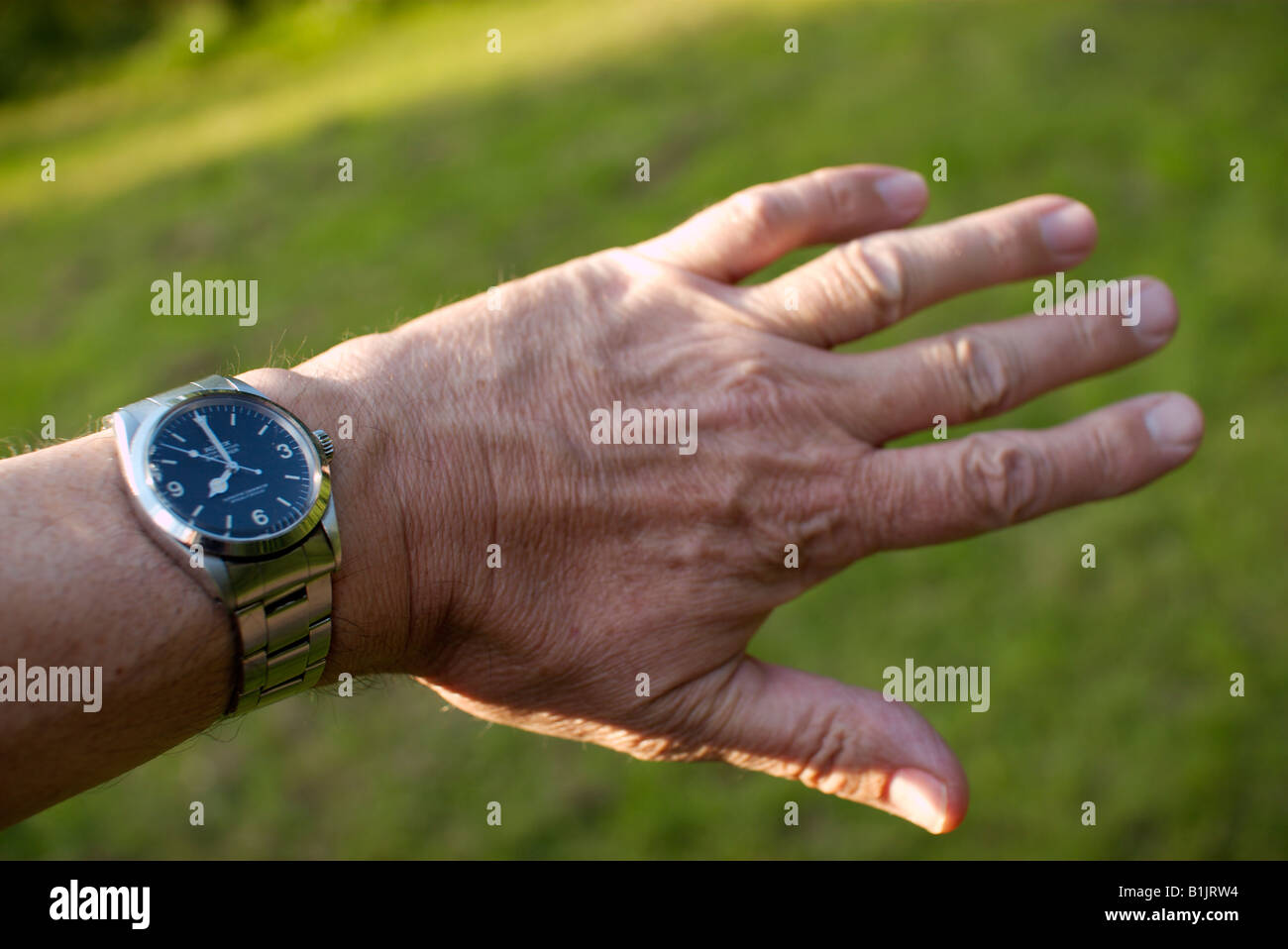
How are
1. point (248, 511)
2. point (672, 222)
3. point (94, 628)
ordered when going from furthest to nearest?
point (672, 222), point (248, 511), point (94, 628)

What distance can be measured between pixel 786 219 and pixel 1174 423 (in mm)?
927

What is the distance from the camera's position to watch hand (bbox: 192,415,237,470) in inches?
64.4

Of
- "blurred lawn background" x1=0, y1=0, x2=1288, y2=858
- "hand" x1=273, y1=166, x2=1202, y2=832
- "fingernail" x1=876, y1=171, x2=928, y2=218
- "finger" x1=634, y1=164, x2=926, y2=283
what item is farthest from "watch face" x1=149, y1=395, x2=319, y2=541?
"fingernail" x1=876, y1=171, x2=928, y2=218

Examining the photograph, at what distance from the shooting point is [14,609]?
142 centimetres

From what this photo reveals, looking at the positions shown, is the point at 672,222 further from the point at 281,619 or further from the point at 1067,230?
the point at 281,619

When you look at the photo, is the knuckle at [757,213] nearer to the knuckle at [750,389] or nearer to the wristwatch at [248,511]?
the knuckle at [750,389]

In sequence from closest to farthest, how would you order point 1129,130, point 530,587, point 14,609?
point 14,609 < point 530,587 < point 1129,130

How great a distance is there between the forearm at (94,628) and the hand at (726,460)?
1.08ft

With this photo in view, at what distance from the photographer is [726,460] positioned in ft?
6.66

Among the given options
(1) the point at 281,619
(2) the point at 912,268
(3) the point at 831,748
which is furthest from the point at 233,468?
(2) the point at 912,268

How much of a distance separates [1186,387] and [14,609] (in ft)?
13.4

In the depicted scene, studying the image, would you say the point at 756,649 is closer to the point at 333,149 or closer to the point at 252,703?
the point at 252,703

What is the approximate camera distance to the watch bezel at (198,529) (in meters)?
1.53

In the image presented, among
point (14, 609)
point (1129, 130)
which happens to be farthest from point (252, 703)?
point (1129, 130)
